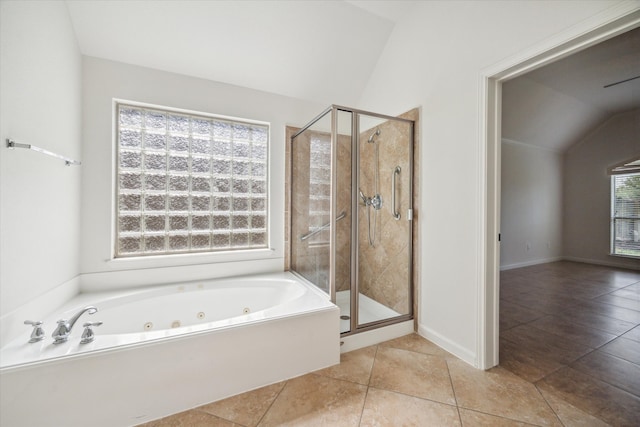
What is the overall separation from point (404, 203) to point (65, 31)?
284 centimetres

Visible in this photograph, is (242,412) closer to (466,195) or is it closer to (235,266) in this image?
(235,266)

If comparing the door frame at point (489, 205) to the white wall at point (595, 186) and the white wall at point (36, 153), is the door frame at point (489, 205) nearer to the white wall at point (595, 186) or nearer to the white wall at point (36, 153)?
the white wall at point (36, 153)

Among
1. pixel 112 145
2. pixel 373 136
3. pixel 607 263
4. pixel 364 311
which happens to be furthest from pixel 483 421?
pixel 607 263

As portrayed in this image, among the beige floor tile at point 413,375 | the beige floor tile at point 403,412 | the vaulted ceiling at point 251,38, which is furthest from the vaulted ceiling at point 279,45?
the beige floor tile at point 403,412

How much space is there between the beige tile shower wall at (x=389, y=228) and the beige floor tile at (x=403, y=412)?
0.83m

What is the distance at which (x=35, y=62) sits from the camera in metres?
1.47

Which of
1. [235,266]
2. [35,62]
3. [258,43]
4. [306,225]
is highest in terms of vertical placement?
[258,43]

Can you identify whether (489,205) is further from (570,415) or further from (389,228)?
(570,415)

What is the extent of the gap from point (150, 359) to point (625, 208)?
679 cm

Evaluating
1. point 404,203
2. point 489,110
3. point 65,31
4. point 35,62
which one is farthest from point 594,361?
point 65,31

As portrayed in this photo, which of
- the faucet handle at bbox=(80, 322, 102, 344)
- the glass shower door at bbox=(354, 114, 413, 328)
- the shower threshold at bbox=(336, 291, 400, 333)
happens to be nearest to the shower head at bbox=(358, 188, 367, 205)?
the glass shower door at bbox=(354, 114, 413, 328)

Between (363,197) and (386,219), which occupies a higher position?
(363,197)

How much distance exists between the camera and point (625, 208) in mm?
4293

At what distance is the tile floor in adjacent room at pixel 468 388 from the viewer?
1321 mm
